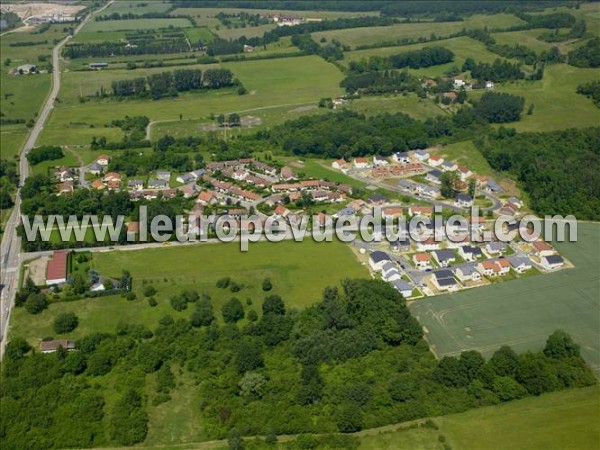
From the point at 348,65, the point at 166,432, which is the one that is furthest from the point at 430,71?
the point at 166,432

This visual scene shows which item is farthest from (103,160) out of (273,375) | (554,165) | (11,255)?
(554,165)

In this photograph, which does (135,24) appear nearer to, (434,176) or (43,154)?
(43,154)

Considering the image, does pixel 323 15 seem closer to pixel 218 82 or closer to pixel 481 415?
pixel 218 82

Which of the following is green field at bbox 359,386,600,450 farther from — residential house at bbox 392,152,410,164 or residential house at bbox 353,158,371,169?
residential house at bbox 392,152,410,164

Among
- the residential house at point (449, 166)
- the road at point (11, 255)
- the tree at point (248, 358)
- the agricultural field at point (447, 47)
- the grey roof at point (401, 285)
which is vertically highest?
the agricultural field at point (447, 47)

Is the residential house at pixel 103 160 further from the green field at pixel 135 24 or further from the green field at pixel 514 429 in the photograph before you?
the green field at pixel 135 24

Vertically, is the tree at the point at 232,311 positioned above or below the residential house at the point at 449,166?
above

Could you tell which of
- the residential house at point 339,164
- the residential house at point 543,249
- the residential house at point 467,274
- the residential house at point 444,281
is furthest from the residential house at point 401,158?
the residential house at point 444,281
